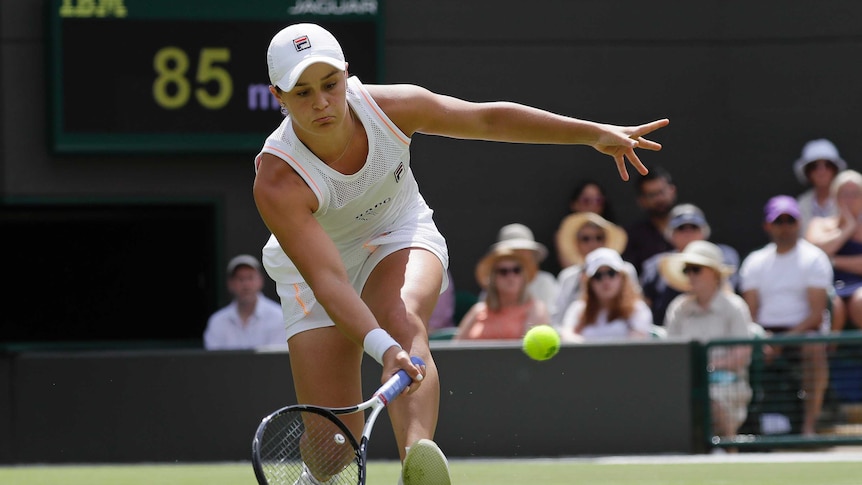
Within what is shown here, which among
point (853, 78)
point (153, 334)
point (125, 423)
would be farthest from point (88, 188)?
point (853, 78)

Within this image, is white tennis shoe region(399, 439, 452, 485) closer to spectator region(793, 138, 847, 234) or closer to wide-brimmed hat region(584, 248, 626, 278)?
wide-brimmed hat region(584, 248, 626, 278)

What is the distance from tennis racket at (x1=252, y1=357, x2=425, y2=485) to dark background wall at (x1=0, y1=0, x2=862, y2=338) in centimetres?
679

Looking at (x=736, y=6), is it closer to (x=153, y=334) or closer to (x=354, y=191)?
(x=153, y=334)

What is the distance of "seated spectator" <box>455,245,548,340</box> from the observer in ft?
31.3

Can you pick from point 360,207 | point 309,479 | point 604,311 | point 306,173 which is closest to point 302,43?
point 306,173

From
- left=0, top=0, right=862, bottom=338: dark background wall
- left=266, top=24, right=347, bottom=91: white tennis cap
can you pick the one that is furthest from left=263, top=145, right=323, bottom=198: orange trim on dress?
left=0, top=0, right=862, bottom=338: dark background wall

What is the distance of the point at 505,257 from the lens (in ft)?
31.4

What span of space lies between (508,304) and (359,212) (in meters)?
4.36

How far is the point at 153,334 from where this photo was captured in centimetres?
1267

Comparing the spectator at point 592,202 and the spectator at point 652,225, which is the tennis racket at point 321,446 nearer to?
the spectator at point 652,225

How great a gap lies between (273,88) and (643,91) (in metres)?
7.52

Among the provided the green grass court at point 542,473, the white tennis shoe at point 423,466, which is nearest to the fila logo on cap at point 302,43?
the white tennis shoe at point 423,466

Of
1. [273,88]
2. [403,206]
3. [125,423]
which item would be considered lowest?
[125,423]

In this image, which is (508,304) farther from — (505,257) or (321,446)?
(321,446)
